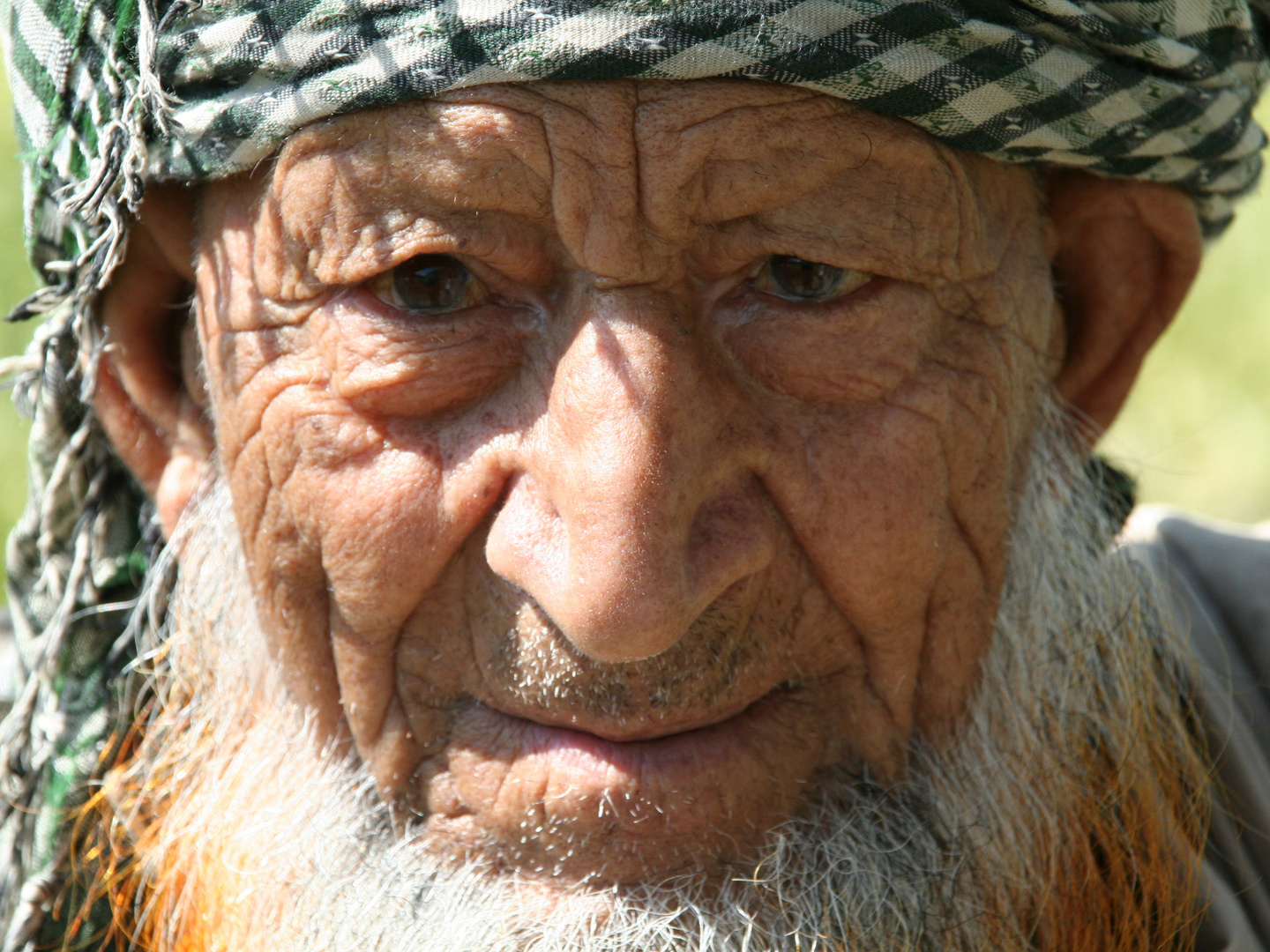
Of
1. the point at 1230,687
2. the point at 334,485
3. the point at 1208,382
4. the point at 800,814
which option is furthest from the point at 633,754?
the point at 1208,382

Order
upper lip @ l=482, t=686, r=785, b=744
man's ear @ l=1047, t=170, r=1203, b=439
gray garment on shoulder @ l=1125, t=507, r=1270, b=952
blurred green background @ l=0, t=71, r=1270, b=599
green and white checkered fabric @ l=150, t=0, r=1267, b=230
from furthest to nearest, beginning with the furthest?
blurred green background @ l=0, t=71, r=1270, b=599 → gray garment on shoulder @ l=1125, t=507, r=1270, b=952 → man's ear @ l=1047, t=170, r=1203, b=439 → upper lip @ l=482, t=686, r=785, b=744 → green and white checkered fabric @ l=150, t=0, r=1267, b=230

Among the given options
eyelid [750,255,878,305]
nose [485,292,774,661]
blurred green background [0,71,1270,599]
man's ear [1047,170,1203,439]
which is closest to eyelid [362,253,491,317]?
nose [485,292,774,661]

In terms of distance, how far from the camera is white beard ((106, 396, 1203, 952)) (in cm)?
173

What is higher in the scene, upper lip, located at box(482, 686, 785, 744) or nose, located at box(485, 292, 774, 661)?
nose, located at box(485, 292, 774, 661)

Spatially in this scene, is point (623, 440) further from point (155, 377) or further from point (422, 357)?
point (155, 377)

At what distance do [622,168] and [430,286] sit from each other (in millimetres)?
327

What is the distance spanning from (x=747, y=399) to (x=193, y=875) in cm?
126

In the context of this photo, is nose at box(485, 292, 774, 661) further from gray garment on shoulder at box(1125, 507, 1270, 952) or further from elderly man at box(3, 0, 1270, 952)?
gray garment on shoulder at box(1125, 507, 1270, 952)

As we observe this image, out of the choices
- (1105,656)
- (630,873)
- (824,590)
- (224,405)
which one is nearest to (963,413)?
(824,590)

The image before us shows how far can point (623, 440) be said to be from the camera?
5.14ft

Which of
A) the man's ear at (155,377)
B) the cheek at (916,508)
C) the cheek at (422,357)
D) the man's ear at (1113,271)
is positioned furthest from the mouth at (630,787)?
the man's ear at (1113,271)

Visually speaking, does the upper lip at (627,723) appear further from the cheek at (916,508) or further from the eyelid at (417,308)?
the eyelid at (417,308)

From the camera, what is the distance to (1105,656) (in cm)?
211

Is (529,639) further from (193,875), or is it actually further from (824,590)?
(193,875)
